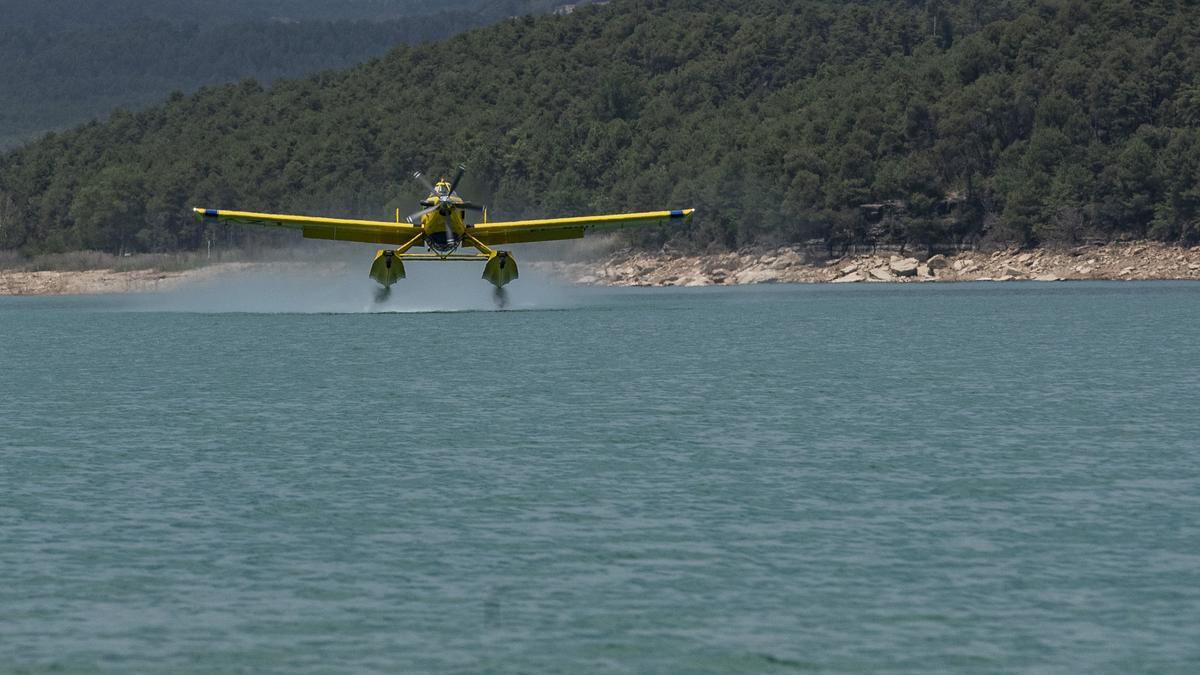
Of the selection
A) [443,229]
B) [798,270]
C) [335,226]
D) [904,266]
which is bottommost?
[798,270]

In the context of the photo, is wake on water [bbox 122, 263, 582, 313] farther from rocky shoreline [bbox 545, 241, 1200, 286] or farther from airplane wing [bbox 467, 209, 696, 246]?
rocky shoreline [bbox 545, 241, 1200, 286]

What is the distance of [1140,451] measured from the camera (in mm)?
23438

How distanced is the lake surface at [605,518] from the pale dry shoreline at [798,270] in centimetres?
8424

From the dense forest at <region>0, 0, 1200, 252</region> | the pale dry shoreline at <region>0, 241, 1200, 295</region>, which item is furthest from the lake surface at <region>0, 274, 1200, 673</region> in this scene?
the pale dry shoreline at <region>0, 241, 1200, 295</region>

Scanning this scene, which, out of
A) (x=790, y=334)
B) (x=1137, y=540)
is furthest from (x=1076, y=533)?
(x=790, y=334)

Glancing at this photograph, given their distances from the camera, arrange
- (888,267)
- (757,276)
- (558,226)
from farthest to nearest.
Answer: (757,276)
(888,267)
(558,226)

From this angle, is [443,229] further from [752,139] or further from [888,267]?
[752,139]

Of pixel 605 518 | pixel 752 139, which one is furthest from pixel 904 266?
pixel 605 518

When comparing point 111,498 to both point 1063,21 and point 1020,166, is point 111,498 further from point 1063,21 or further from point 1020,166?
point 1063,21

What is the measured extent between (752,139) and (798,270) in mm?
15744

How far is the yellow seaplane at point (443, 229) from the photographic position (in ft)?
200

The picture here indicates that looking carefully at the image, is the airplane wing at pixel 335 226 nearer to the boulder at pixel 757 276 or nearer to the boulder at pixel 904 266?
the boulder at pixel 757 276

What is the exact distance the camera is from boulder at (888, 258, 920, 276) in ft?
422

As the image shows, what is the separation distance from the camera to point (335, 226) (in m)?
68.4
